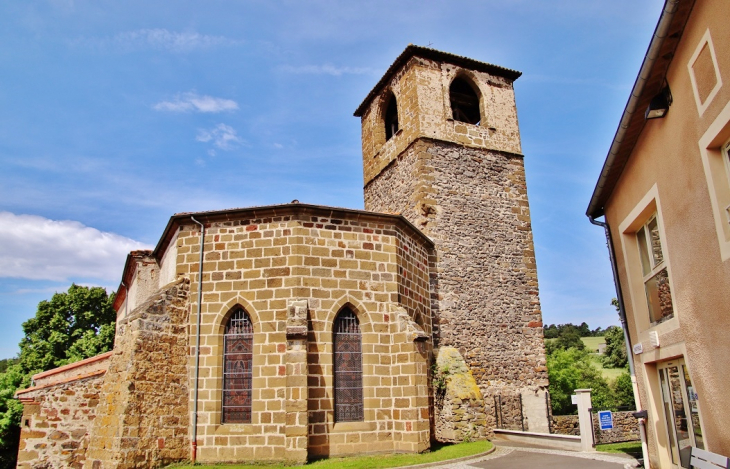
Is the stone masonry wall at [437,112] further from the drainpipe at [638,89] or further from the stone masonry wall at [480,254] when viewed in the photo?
the drainpipe at [638,89]

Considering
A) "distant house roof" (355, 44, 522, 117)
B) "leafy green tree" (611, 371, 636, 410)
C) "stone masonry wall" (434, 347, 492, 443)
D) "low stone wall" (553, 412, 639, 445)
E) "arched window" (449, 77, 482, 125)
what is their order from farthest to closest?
"leafy green tree" (611, 371, 636, 410), "arched window" (449, 77, 482, 125), "distant house roof" (355, 44, 522, 117), "low stone wall" (553, 412, 639, 445), "stone masonry wall" (434, 347, 492, 443)

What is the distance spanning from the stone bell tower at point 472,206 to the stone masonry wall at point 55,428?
30.5ft

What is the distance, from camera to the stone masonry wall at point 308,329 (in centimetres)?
1147

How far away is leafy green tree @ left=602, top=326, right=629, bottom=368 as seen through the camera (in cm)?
5469

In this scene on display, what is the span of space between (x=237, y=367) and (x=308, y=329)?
1.76m

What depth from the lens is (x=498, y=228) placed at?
59.7ft

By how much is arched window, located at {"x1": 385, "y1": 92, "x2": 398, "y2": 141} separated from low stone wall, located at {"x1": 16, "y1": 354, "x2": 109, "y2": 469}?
44.2ft

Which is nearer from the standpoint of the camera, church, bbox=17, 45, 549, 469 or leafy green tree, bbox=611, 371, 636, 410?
church, bbox=17, 45, 549, 469

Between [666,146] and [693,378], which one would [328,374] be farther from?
[666,146]

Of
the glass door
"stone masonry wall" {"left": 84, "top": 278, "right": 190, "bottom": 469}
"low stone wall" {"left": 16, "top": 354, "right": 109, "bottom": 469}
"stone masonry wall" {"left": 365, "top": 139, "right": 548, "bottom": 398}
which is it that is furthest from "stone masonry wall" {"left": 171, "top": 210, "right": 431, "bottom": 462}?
the glass door

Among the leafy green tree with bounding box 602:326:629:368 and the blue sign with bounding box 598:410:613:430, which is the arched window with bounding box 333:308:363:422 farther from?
the leafy green tree with bounding box 602:326:629:368

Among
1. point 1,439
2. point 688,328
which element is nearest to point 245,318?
point 688,328

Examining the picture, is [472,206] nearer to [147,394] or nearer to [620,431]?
[620,431]

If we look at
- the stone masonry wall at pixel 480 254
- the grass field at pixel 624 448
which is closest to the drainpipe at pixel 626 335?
the grass field at pixel 624 448
